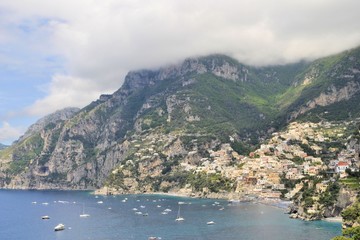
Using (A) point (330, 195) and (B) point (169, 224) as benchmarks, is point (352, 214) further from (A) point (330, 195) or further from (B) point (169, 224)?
(B) point (169, 224)

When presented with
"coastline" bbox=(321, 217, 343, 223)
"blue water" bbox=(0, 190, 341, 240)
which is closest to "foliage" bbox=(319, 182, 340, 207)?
"coastline" bbox=(321, 217, 343, 223)

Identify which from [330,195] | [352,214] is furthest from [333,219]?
[352,214]

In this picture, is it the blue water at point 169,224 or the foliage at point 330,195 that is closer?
the blue water at point 169,224

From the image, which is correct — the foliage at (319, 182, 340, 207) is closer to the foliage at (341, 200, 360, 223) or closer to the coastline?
the coastline

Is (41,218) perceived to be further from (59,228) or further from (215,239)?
(215,239)

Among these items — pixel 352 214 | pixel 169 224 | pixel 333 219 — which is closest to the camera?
pixel 352 214

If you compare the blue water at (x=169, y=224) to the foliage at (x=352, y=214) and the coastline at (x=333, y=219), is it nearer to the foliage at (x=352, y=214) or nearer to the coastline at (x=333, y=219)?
the coastline at (x=333, y=219)

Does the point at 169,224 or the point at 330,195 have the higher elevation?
the point at 330,195

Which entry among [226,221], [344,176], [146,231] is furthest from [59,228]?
[344,176]

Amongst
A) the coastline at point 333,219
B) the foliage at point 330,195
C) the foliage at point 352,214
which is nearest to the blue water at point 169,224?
the coastline at point 333,219
